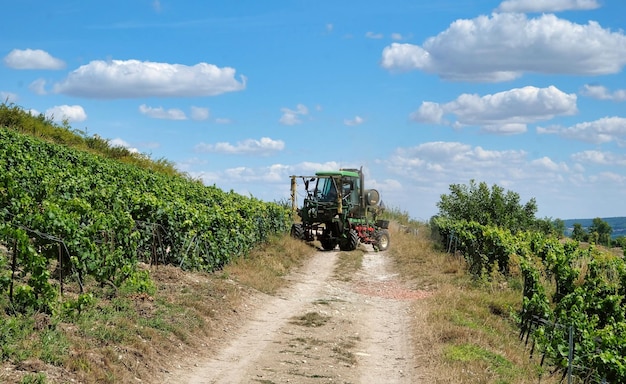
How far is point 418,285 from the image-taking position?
65.9 feet

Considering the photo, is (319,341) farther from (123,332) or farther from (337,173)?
(337,173)

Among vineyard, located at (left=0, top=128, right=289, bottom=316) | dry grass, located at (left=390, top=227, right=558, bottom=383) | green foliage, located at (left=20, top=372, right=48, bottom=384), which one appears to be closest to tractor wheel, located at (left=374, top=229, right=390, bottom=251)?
vineyard, located at (left=0, top=128, right=289, bottom=316)

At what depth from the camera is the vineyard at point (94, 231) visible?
9.63 metres

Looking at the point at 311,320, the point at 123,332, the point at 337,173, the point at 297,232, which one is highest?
the point at 337,173

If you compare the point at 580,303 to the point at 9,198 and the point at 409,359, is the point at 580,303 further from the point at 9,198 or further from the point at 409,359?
the point at 9,198

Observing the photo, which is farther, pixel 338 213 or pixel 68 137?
pixel 68 137

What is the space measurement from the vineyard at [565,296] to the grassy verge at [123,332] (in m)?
5.40

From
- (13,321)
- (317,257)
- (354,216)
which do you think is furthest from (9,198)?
(354,216)

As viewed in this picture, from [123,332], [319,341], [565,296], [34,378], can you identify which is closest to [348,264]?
[565,296]

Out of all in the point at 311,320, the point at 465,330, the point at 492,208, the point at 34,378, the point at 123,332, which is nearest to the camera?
the point at 34,378

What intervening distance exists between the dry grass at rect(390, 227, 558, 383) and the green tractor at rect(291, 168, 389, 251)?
17.7ft

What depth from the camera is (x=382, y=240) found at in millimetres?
29422

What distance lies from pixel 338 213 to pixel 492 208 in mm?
13838

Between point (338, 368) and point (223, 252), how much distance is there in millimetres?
7432
